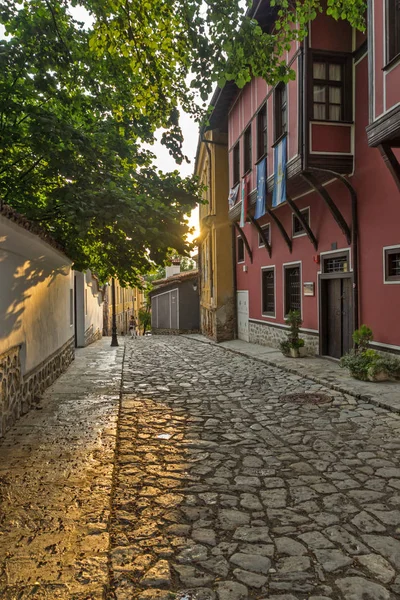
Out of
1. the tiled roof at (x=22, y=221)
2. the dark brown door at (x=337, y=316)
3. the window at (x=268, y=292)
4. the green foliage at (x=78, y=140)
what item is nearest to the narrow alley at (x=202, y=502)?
the tiled roof at (x=22, y=221)

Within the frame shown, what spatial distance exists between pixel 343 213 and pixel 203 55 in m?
6.11

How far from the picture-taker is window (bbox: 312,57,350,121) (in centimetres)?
951

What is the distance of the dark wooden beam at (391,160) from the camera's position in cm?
738

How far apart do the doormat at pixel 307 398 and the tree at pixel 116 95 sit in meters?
3.16

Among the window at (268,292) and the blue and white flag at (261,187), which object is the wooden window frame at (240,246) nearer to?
the window at (268,292)

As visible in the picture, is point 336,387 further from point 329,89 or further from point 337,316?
point 329,89

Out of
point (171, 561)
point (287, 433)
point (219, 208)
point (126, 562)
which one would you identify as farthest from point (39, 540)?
point (219, 208)

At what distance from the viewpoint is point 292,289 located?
13.5 metres

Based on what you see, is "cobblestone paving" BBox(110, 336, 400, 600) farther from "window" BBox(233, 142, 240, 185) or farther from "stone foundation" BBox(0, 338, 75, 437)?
"window" BBox(233, 142, 240, 185)

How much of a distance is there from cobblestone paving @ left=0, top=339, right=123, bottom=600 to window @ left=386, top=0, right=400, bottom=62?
7325 mm

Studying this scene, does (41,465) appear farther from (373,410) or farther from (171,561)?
(373,410)

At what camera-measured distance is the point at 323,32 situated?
934 cm

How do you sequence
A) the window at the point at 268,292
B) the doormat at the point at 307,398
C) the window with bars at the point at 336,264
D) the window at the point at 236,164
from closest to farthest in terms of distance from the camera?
the doormat at the point at 307,398 → the window with bars at the point at 336,264 → the window at the point at 268,292 → the window at the point at 236,164

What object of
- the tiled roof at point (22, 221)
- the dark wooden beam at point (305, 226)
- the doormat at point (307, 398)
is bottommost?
the doormat at point (307, 398)
